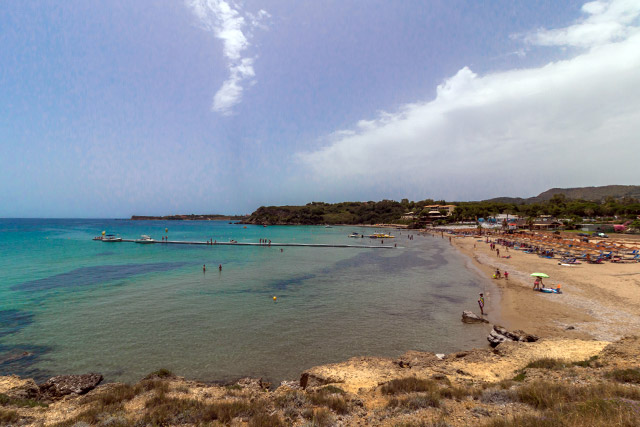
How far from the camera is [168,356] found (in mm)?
12531

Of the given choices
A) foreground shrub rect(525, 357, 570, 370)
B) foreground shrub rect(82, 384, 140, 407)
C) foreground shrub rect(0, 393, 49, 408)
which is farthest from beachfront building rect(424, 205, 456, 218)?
foreground shrub rect(0, 393, 49, 408)

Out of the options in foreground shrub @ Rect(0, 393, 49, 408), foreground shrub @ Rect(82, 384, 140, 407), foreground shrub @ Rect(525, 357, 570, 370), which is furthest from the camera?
foreground shrub @ Rect(525, 357, 570, 370)

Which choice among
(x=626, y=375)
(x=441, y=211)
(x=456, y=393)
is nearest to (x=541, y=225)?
(x=441, y=211)

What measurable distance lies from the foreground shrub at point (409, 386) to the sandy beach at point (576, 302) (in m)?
10.3

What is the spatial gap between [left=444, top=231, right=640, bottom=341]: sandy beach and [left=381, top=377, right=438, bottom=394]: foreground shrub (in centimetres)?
1029

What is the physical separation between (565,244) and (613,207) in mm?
72693

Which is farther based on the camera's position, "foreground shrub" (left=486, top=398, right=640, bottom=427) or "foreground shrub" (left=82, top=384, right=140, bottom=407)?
"foreground shrub" (left=82, top=384, right=140, bottom=407)

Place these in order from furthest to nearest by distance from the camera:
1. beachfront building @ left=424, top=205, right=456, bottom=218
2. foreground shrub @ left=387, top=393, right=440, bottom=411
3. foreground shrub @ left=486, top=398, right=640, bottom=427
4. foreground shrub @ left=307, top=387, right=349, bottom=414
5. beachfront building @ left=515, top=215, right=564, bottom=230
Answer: beachfront building @ left=424, top=205, right=456, bottom=218, beachfront building @ left=515, top=215, right=564, bottom=230, foreground shrub @ left=307, top=387, right=349, bottom=414, foreground shrub @ left=387, top=393, right=440, bottom=411, foreground shrub @ left=486, top=398, right=640, bottom=427

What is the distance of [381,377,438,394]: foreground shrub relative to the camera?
7.93 m

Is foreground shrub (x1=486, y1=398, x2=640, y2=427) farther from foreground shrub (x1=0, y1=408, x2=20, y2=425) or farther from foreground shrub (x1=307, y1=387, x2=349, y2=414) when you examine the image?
foreground shrub (x1=0, y1=408, x2=20, y2=425)

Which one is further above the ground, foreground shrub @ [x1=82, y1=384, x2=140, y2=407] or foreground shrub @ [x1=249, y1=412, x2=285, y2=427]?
foreground shrub @ [x1=249, y1=412, x2=285, y2=427]

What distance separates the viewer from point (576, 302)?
19.0 m

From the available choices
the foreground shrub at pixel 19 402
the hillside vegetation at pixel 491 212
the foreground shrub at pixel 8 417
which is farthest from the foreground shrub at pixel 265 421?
the hillside vegetation at pixel 491 212

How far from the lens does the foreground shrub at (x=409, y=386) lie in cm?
793
